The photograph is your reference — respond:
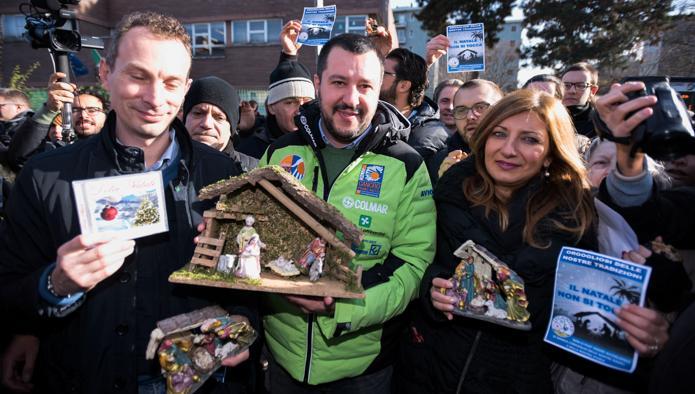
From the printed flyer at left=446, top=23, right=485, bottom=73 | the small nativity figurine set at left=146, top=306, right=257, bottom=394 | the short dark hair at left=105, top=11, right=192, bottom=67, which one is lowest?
the small nativity figurine set at left=146, top=306, right=257, bottom=394

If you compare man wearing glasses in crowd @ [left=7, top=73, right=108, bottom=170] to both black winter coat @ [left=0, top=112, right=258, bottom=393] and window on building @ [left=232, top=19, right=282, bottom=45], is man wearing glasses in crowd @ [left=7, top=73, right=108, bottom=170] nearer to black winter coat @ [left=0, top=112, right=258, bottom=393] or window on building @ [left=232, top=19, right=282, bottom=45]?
black winter coat @ [left=0, top=112, right=258, bottom=393]

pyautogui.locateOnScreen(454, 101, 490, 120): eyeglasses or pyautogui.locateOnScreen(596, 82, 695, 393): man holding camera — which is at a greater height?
pyautogui.locateOnScreen(454, 101, 490, 120): eyeglasses

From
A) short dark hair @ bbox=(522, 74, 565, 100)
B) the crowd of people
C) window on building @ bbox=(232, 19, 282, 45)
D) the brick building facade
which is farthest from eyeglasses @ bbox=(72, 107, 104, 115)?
window on building @ bbox=(232, 19, 282, 45)

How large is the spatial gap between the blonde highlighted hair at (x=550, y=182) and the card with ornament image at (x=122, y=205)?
75.0 inches

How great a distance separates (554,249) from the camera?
2.29m

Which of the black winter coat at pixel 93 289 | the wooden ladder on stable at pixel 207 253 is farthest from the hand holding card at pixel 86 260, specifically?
the wooden ladder on stable at pixel 207 253

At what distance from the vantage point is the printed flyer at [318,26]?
6.53 meters

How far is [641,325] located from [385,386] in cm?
170

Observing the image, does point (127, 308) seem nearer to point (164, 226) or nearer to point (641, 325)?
point (164, 226)

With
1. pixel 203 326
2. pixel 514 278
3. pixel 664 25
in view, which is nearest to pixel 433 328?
pixel 514 278

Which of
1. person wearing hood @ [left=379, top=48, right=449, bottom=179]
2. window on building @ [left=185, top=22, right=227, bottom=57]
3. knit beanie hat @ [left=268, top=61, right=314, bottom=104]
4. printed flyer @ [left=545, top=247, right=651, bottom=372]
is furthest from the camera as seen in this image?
window on building @ [left=185, top=22, right=227, bottom=57]

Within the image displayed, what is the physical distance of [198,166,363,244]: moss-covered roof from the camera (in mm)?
2137

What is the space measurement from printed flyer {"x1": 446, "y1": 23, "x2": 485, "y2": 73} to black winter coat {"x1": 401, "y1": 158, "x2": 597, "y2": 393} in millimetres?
3993

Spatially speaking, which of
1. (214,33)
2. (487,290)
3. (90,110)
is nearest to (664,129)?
(487,290)
